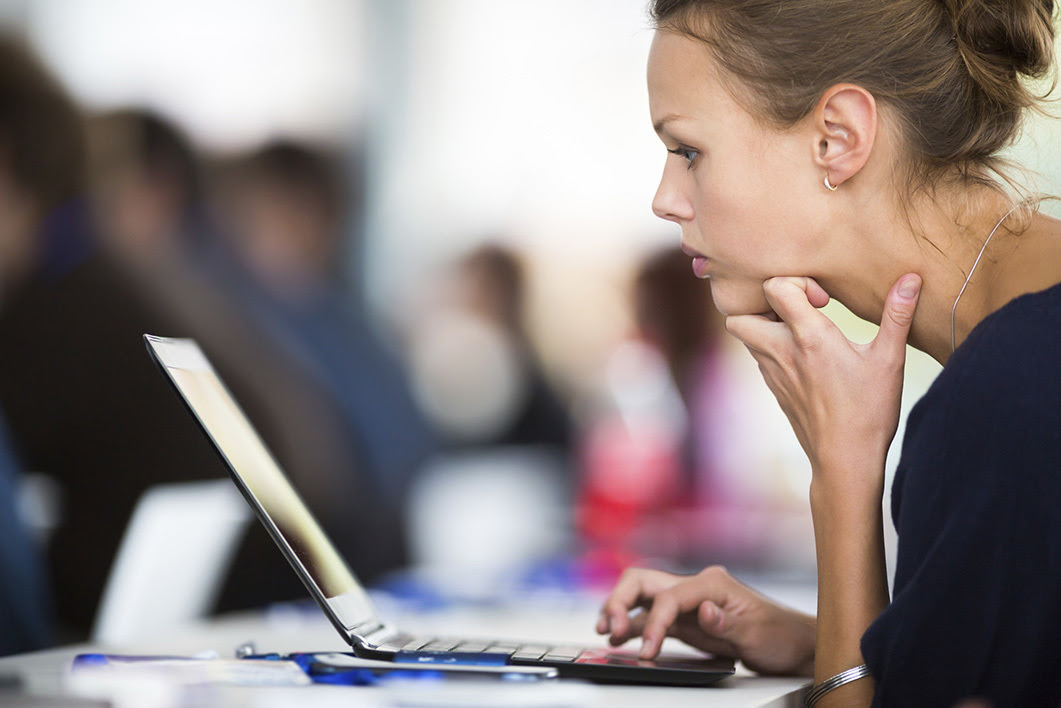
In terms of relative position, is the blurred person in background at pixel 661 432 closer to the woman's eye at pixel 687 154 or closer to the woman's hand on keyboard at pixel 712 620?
the woman's hand on keyboard at pixel 712 620

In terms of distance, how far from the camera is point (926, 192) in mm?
974

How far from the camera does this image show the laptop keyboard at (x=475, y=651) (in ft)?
2.77

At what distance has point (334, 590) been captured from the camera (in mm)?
920

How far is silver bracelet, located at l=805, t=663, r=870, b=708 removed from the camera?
848mm

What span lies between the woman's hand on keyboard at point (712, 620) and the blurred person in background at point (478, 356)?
140 inches

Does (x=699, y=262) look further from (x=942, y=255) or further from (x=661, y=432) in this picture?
(x=661, y=432)

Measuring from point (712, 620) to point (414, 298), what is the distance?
155 inches

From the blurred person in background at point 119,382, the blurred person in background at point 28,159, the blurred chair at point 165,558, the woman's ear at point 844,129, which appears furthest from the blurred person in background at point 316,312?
the woman's ear at point 844,129

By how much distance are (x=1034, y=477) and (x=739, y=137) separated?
1.36 ft

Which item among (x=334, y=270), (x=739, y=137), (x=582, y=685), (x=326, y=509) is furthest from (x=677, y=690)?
(x=334, y=270)

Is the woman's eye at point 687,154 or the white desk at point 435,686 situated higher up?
the woman's eye at point 687,154

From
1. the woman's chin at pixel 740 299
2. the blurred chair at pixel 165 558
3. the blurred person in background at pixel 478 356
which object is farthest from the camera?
the blurred person in background at pixel 478 356

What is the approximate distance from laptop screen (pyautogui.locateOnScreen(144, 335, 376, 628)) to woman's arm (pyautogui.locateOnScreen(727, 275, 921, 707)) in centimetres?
41

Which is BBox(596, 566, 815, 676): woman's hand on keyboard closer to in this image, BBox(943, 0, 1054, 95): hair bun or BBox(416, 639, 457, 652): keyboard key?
BBox(416, 639, 457, 652): keyboard key
